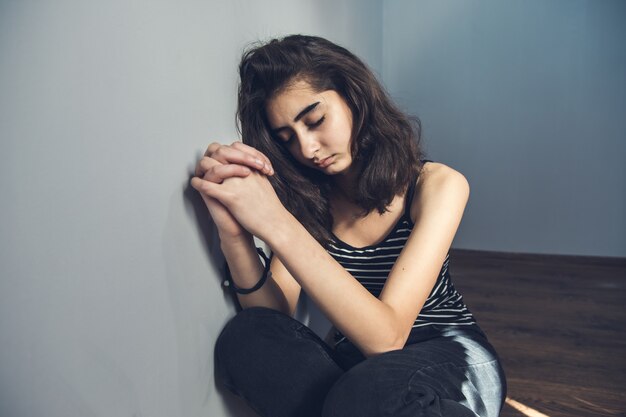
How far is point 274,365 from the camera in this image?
103cm

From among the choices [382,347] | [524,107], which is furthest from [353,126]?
[524,107]

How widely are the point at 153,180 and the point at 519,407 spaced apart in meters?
1.46

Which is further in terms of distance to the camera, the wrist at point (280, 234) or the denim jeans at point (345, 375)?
the wrist at point (280, 234)

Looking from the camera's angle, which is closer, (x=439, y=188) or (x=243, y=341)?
(x=243, y=341)

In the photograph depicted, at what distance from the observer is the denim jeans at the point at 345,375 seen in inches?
32.8

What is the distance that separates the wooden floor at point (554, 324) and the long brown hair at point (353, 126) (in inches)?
36.6

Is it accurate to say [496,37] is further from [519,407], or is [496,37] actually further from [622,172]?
[519,407]

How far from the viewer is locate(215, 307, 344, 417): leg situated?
100 cm

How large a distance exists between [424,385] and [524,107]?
2853mm

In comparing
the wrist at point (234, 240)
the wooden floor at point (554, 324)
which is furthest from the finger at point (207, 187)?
the wooden floor at point (554, 324)

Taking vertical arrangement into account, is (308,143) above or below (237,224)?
above

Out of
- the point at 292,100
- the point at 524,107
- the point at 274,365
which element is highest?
the point at 292,100

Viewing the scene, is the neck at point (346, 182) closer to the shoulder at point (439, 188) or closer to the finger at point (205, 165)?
the shoulder at point (439, 188)

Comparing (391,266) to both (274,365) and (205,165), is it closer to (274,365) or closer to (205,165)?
(274,365)
